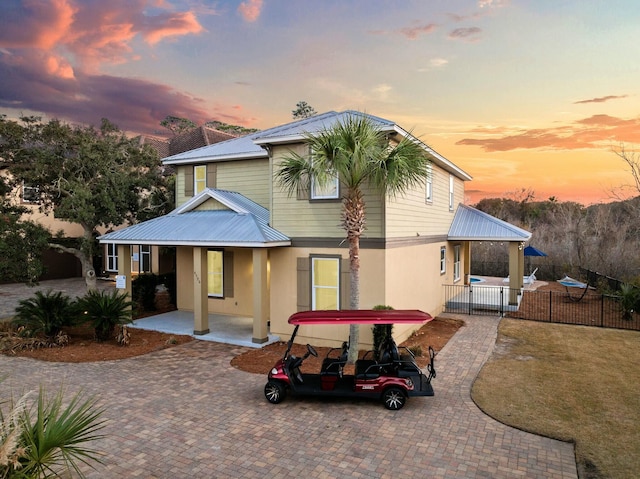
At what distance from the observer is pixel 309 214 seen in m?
12.7

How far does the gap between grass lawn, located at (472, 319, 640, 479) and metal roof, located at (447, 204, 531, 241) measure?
16.6 ft

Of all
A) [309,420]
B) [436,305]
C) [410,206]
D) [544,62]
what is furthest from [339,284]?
[544,62]

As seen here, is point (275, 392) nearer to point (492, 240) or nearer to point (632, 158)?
point (492, 240)

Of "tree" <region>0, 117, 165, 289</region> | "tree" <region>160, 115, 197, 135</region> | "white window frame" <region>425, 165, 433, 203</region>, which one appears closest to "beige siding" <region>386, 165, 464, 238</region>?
"white window frame" <region>425, 165, 433, 203</region>

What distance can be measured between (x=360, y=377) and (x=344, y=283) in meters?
4.32

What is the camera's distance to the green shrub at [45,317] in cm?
1258

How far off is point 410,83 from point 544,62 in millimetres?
5498

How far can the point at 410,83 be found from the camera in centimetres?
1758

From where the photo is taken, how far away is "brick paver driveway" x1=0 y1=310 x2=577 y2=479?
19.6 feet

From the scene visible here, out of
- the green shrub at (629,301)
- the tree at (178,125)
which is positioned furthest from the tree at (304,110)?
the green shrub at (629,301)

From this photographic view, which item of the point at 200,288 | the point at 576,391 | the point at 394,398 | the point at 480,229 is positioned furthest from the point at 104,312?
the point at 480,229

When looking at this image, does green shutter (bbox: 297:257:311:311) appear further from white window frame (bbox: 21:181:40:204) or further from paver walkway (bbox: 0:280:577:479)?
white window frame (bbox: 21:181:40:204)

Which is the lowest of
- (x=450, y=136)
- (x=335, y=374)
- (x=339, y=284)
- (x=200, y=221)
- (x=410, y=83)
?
(x=335, y=374)

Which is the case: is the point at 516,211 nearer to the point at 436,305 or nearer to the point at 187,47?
the point at 436,305
